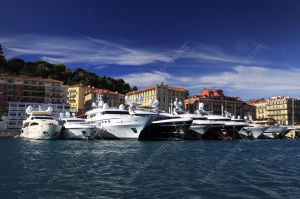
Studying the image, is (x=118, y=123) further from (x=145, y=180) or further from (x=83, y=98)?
(x=83, y=98)

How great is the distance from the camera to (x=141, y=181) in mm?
20391

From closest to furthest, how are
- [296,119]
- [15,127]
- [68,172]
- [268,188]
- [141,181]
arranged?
[268,188] < [141,181] < [68,172] < [15,127] < [296,119]

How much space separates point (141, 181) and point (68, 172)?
623 centimetres

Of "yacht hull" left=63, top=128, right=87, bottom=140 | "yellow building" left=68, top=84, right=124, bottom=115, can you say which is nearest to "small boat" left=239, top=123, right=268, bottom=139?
"yacht hull" left=63, top=128, right=87, bottom=140

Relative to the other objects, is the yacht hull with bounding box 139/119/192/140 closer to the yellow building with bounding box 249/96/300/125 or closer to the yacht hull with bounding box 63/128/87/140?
the yacht hull with bounding box 63/128/87/140

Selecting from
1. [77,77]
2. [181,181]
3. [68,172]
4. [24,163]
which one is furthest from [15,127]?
[181,181]

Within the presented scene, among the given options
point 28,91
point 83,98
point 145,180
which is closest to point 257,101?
point 83,98

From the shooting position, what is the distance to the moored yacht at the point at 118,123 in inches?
2382

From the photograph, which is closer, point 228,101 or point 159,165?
point 159,165

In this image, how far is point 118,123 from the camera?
204 feet

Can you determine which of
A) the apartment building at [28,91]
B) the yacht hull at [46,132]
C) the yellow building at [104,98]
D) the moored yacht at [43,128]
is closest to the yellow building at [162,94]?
the yellow building at [104,98]

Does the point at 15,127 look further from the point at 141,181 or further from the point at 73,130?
the point at 141,181

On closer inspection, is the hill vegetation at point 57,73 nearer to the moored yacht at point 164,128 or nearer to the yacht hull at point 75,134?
the yacht hull at point 75,134

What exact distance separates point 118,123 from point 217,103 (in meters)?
93.6
